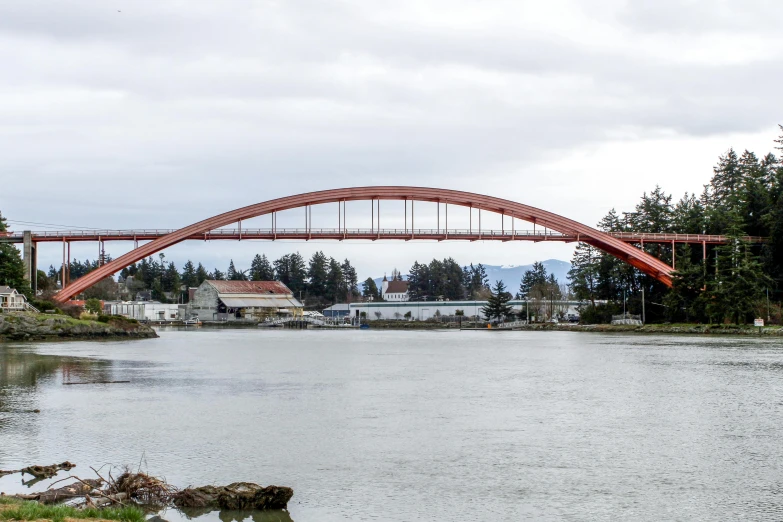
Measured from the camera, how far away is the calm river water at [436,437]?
524 inches

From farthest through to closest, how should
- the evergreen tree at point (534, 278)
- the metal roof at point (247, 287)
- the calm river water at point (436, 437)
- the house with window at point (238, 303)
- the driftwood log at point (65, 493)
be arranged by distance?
the evergreen tree at point (534, 278) < the metal roof at point (247, 287) < the house with window at point (238, 303) < the calm river water at point (436, 437) < the driftwood log at point (65, 493)

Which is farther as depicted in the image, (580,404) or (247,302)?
(247,302)

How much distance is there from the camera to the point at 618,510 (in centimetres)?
1264

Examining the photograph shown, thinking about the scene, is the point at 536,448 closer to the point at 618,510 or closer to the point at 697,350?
the point at 618,510

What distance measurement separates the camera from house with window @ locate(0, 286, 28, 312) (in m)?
62.1

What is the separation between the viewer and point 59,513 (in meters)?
10.6

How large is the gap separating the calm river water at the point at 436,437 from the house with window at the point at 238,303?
11461 centimetres

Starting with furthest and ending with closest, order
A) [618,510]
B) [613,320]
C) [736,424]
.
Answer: [613,320] < [736,424] < [618,510]

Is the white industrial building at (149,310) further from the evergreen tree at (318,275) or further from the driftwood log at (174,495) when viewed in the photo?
the driftwood log at (174,495)

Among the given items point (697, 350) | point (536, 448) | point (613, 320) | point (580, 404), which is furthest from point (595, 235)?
point (536, 448)

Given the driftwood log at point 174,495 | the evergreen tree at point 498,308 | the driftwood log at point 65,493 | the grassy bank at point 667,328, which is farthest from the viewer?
the evergreen tree at point 498,308

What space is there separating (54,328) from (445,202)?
38.7m

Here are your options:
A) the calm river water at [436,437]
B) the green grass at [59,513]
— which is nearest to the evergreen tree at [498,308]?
the calm river water at [436,437]

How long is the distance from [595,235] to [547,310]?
51.2 meters
